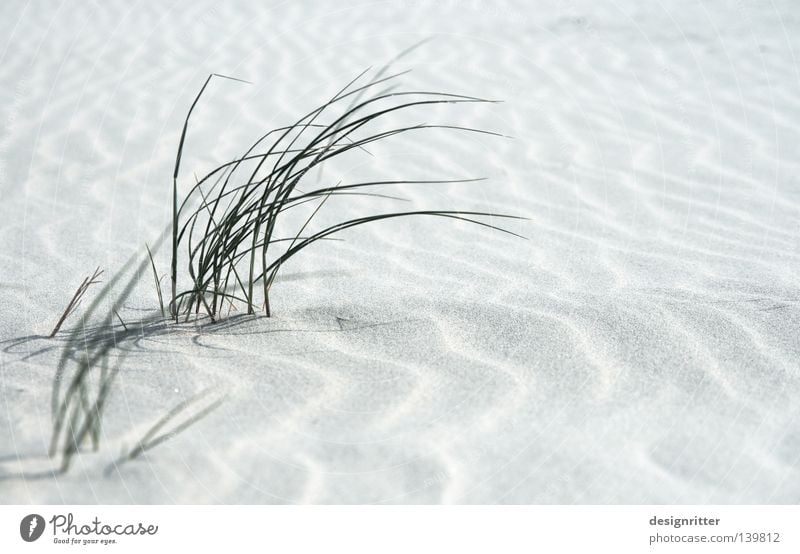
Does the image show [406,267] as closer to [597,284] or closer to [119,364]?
[597,284]

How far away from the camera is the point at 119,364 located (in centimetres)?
184

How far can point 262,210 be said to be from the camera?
2730 millimetres

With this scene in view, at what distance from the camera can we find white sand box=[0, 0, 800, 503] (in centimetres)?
156

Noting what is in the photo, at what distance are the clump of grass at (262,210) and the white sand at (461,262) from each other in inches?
4.9

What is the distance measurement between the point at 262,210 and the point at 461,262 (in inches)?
26.7

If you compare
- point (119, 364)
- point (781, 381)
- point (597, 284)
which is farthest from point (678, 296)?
point (119, 364)

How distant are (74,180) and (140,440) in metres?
2.19

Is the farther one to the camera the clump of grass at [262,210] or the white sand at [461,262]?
the clump of grass at [262,210]

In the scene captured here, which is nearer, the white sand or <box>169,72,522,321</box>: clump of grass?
the white sand

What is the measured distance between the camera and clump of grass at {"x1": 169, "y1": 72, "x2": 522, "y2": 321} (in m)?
1.79

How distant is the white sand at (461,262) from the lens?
1564 mm

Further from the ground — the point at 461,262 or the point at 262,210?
the point at 262,210

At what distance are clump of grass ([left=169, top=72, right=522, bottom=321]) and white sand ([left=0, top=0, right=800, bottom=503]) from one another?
0.12 metres

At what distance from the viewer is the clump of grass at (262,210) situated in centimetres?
179
